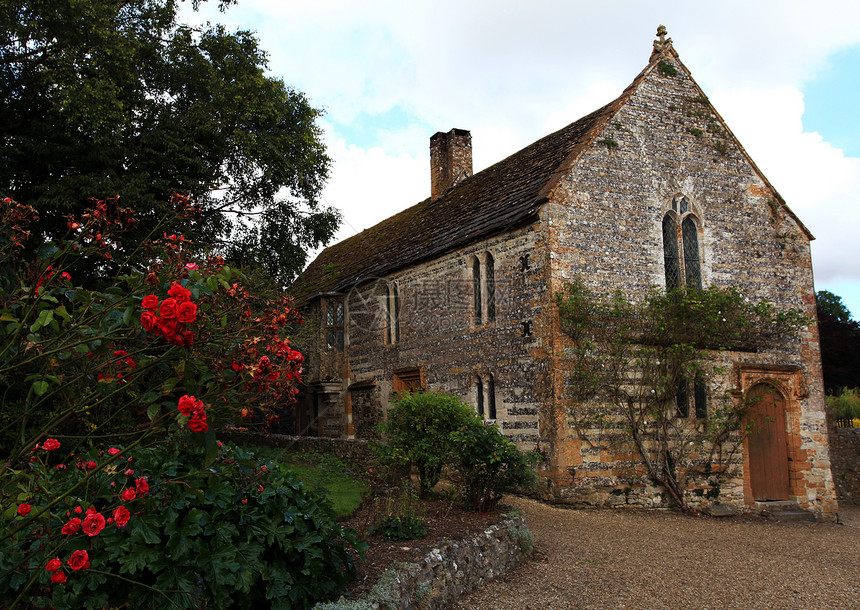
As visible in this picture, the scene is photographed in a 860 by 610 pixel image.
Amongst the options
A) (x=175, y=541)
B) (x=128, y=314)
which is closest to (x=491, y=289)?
(x=175, y=541)

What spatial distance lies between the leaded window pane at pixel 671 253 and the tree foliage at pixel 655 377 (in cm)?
60

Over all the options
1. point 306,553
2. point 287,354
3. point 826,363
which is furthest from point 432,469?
point 826,363

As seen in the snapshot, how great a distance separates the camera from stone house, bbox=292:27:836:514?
1283 centimetres

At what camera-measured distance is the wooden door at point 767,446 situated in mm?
14016

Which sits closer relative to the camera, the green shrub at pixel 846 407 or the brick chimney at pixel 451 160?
the brick chimney at pixel 451 160

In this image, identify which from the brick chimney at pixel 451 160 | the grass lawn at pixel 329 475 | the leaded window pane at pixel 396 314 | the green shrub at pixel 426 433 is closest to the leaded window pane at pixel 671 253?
the green shrub at pixel 426 433

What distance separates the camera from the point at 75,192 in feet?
44.0

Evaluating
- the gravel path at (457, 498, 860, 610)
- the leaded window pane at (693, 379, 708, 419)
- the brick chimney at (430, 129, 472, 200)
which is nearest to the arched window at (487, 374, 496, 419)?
the gravel path at (457, 498, 860, 610)

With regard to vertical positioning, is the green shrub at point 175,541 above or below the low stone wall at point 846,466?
above

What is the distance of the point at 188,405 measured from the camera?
11.3ft

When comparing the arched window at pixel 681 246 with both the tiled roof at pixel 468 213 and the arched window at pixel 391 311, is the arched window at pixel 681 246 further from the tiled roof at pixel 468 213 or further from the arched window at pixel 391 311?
the arched window at pixel 391 311

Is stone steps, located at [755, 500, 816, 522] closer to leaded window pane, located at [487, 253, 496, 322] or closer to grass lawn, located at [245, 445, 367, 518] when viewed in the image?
leaded window pane, located at [487, 253, 496, 322]

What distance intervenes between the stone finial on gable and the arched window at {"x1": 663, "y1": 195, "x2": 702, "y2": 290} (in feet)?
10.9

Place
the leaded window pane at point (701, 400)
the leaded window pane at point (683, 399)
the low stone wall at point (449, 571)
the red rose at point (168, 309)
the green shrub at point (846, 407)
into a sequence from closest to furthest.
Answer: the red rose at point (168, 309) → the low stone wall at point (449, 571) → the leaded window pane at point (683, 399) → the leaded window pane at point (701, 400) → the green shrub at point (846, 407)
